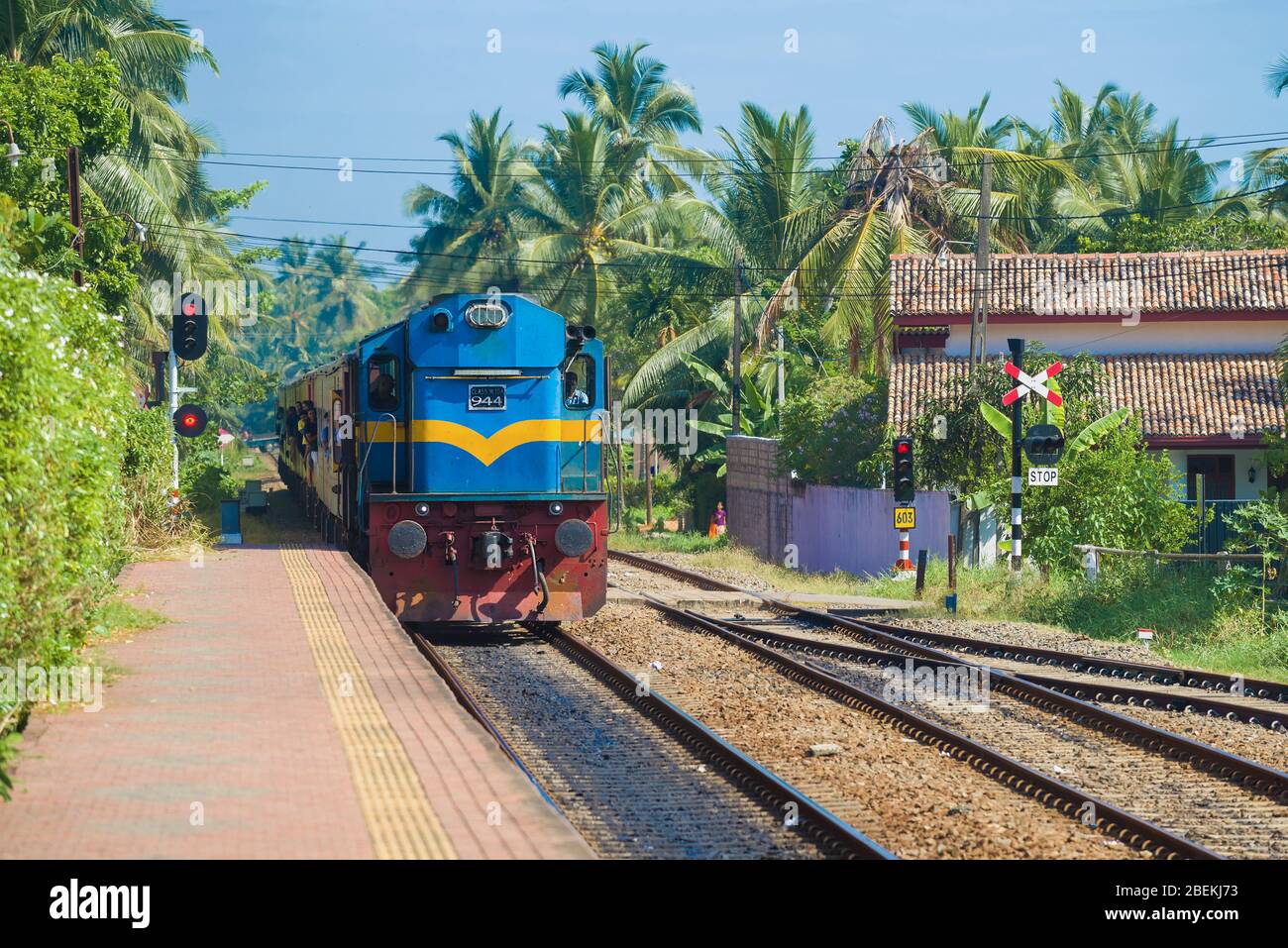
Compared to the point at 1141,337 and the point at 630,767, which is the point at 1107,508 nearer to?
the point at 1141,337

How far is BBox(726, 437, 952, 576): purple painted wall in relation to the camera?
27.7 m

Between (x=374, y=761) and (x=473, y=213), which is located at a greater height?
(x=473, y=213)

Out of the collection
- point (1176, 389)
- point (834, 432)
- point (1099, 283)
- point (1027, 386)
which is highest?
point (1099, 283)

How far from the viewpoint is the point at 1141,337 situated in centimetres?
3400

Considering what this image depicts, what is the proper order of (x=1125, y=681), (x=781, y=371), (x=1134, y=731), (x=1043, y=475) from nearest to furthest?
(x=1134, y=731), (x=1125, y=681), (x=1043, y=475), (x=781, y=371)

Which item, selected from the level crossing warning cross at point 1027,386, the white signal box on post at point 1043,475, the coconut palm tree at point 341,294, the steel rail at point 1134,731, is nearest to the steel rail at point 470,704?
the steel rail at point 1134,731

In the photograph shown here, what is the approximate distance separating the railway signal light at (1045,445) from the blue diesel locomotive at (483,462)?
8373 millimetres

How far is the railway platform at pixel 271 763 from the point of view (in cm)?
679

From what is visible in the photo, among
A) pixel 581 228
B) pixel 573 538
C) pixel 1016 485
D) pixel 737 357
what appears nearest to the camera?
pixel 573 538

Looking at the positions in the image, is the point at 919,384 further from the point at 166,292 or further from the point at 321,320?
the point at 321,320

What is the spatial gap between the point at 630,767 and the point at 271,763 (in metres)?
3.45

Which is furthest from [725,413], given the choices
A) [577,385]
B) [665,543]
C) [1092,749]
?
[1092,749]


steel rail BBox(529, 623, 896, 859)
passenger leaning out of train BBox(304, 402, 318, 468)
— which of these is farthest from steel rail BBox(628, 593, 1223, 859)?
passenger leaning out of train BBox(304, 402, 318, 468)
